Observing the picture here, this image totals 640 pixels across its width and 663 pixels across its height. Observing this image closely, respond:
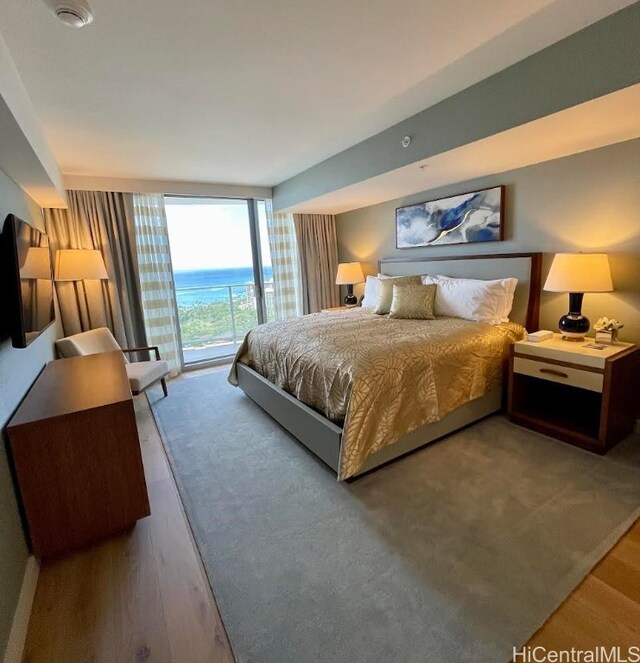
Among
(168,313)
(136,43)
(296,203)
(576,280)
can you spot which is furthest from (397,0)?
(168,313)

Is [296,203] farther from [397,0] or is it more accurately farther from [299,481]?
[299,481]

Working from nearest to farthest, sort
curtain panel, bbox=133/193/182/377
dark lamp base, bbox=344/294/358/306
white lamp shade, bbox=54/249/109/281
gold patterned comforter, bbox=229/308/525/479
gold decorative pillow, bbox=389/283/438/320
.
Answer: gold patterned comforter, bbox=229/308/525/479 < gold decorative pillow, bbox=389/283/438/320 < white lamp shade, bbox=54/249/109/281 < curtain panel, bbox=133/193/182/377 < dark lamp base, bbox=344/294/358/306

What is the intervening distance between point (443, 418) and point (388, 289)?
5.45 feet

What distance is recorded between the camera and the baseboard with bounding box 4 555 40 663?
123 centimetres

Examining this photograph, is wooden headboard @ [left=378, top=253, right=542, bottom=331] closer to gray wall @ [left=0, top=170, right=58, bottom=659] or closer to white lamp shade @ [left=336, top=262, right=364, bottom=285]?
white lamp shade @ [left=336, top=262, right=364, bottom=285]

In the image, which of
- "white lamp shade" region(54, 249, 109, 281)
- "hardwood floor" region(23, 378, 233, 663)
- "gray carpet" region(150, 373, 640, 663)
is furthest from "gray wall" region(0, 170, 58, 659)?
"white lamp shade" region(54, 249, 109, 281)

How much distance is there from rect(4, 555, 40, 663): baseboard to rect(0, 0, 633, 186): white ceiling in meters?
2.39

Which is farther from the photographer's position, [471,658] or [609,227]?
[609,227]

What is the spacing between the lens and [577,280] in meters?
2.45

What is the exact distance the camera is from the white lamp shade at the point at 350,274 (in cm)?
487

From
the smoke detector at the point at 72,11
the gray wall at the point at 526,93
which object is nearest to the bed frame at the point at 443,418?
the gray wall at the point at 526,93

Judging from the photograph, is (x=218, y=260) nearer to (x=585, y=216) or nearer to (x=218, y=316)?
(x=218, y=316)

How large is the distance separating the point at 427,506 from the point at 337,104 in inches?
105

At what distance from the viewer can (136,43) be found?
169 cm
